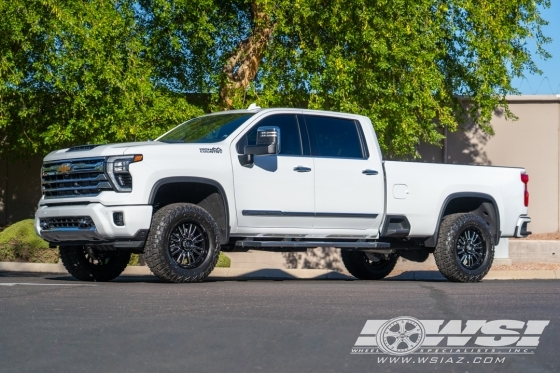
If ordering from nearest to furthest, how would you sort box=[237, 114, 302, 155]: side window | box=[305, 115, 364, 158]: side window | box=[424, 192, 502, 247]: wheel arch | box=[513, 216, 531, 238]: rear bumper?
box=[237, 114, 302, 155]: side window, box=[305, 115, 364, 158]: side window, box=[424, 192, 502, 247]: wheel arch, box=[513, 216, 531, 238]: rear bumper

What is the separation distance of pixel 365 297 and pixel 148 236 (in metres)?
2.78

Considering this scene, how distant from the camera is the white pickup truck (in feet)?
36.3

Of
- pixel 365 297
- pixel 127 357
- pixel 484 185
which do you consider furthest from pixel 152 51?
pixel 127 357

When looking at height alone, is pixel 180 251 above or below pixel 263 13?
below

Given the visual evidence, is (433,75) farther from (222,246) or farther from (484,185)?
(222,246)

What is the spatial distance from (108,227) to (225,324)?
4098 millimetres

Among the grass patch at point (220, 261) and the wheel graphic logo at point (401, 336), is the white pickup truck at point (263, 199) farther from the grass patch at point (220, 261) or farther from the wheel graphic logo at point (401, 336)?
the wheel graphic logo at point (401, 336)

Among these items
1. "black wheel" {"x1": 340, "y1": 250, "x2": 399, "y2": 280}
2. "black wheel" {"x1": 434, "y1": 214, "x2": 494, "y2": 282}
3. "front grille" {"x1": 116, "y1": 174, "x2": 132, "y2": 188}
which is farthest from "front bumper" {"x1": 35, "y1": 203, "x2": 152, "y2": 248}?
"black wheel" {"x1": 340, "y1": 250, "x2": 399, "y2": 280}

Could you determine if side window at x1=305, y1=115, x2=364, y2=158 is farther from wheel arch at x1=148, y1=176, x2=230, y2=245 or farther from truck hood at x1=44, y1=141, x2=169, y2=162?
truck hood at x1=44, y1=141, x2=169, y2=162

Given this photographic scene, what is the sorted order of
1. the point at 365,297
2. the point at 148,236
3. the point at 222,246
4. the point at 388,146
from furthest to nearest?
the point at 388,146 < the point at 222,246 < the point at 148,236 < the point at 365,297

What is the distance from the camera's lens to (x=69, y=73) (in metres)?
18.1

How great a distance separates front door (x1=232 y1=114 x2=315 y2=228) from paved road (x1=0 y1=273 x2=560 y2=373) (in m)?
1.46

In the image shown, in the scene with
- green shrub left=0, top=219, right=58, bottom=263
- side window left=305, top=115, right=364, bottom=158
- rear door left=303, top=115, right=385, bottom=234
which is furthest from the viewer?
green shrub left=0, top=219, right=58, bottom=263

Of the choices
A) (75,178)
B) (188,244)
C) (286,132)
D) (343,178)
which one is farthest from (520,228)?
(75,178)
